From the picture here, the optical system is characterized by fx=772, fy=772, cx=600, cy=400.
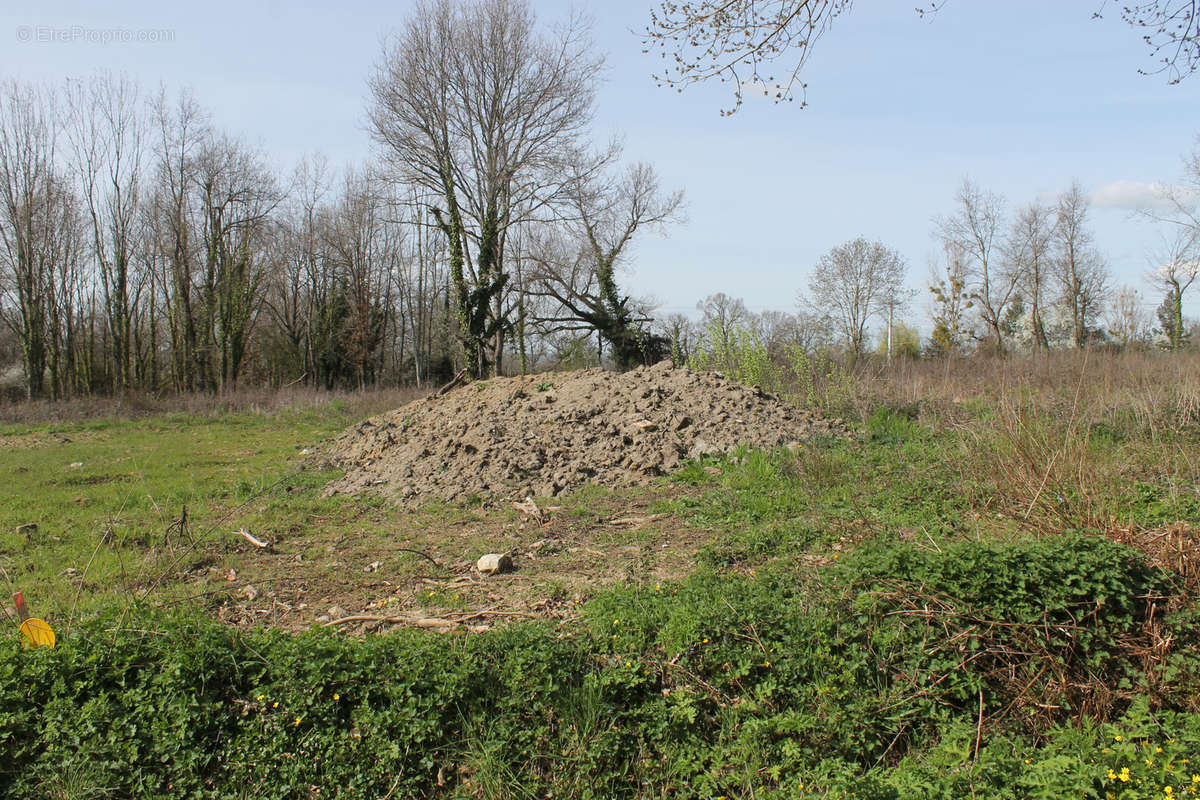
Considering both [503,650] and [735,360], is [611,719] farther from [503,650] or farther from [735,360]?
[735,360]

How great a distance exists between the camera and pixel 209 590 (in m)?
4.88

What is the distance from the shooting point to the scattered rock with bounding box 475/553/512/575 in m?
A: 5.17

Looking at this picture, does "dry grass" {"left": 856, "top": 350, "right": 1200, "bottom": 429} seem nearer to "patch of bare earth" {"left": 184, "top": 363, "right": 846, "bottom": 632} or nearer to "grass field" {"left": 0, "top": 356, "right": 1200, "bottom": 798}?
"patch of bare earth" {"left": 184, "top": 363, "right": 846, "bottom": 632}

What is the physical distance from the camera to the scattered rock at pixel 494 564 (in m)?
5.17

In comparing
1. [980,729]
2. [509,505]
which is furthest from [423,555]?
[980,729]

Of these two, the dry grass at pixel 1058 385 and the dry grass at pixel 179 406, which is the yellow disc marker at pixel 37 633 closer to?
the dry grass at pixel 1058 385

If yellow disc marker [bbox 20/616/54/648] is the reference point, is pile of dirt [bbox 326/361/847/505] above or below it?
above

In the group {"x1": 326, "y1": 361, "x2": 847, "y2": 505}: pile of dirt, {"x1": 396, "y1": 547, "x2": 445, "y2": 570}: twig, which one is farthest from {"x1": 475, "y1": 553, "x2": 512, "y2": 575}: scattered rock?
{"x1": 326, "y1": 361, "x2": 847, "y2": 505}: pile of dirt

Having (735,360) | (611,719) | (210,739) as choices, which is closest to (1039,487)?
(611,719)

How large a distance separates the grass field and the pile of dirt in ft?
8.01

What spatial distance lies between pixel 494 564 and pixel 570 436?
3829 millimetres

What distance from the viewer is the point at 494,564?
5188 mm

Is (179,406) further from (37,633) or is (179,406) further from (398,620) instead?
(398,620)

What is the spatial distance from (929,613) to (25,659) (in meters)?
4.33
